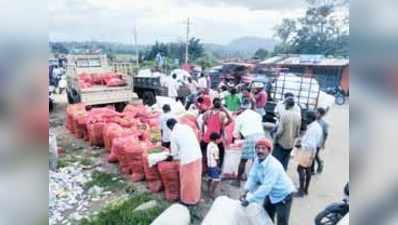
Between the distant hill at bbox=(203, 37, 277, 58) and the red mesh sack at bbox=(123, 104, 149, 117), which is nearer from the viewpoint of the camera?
the distant hill at bbox=(203, 37, 277, 58)

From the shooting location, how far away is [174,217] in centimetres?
141

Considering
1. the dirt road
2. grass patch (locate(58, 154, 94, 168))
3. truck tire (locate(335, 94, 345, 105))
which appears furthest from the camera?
grass patch (locate(58, 154, 94, 168))

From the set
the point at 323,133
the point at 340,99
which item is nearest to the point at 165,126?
the point at 323,133

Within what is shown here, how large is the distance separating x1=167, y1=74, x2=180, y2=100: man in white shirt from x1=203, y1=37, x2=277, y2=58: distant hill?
0.17 meters

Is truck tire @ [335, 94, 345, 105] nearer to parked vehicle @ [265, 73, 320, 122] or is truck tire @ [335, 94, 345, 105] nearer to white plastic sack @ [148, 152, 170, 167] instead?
parked vehicle @ [265, 73, 320, 122]

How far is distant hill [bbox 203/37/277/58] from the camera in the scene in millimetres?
1271

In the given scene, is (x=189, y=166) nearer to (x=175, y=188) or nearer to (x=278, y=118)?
(x=175, y=188)

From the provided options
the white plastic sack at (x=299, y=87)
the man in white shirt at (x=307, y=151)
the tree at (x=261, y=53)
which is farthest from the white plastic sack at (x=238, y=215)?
the tree at (x=261, y=53)

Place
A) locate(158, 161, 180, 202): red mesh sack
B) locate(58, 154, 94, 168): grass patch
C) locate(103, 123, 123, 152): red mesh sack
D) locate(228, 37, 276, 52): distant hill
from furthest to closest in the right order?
locate(103, 123, 123, 152): red mesh sack < locate(158, 161, 180, 202): red mesh sack < locate(58, 154, 94, 168): grass patch < locate(228, 37, 276, 52): distant hill

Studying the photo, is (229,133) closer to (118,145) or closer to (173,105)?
(173,105)

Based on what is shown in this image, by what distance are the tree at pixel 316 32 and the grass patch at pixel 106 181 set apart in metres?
0.74

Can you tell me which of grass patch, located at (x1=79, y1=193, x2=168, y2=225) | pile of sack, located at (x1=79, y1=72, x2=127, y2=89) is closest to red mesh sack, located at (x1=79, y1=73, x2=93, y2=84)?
pile of sack, located at (x1=79, y1=72, x2=127, y2=89)
